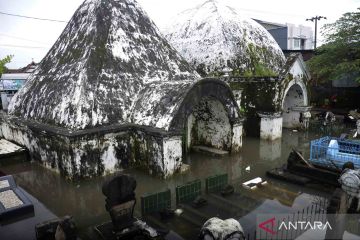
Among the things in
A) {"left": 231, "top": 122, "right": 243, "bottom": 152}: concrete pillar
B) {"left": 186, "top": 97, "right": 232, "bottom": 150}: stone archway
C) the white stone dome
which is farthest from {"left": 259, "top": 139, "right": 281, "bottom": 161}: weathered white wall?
the white stone dome

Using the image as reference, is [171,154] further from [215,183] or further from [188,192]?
[188,192]

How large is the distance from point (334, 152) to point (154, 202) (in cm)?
718

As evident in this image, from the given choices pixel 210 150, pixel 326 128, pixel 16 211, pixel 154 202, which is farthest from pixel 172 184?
pixel 326 128

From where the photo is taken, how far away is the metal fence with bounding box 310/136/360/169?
10461 mm

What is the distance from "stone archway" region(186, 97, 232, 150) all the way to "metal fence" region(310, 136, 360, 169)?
3792 millimetres

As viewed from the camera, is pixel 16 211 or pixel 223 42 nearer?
pixel 16 211

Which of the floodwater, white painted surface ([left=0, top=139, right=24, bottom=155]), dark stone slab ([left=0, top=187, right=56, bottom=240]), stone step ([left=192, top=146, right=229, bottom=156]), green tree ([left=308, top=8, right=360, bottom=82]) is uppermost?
green tree ([left=308, top=8, right=360, bottom=82])

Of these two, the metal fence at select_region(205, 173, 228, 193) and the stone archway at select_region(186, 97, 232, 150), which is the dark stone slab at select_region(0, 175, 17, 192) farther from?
the stone archway at select_region(186, 97, 232, 150)

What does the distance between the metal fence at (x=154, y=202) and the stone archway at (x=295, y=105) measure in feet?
38.1

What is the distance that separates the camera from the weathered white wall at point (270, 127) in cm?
1577

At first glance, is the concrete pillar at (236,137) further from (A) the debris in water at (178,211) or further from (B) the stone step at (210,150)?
(A) the debris in water at (178,211)

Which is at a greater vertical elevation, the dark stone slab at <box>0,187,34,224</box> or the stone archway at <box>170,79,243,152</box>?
the stone archway at <box>170,79,243,152</box>

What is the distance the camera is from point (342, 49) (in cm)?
2106

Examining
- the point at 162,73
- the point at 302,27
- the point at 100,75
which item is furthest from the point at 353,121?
the point at 302,27
